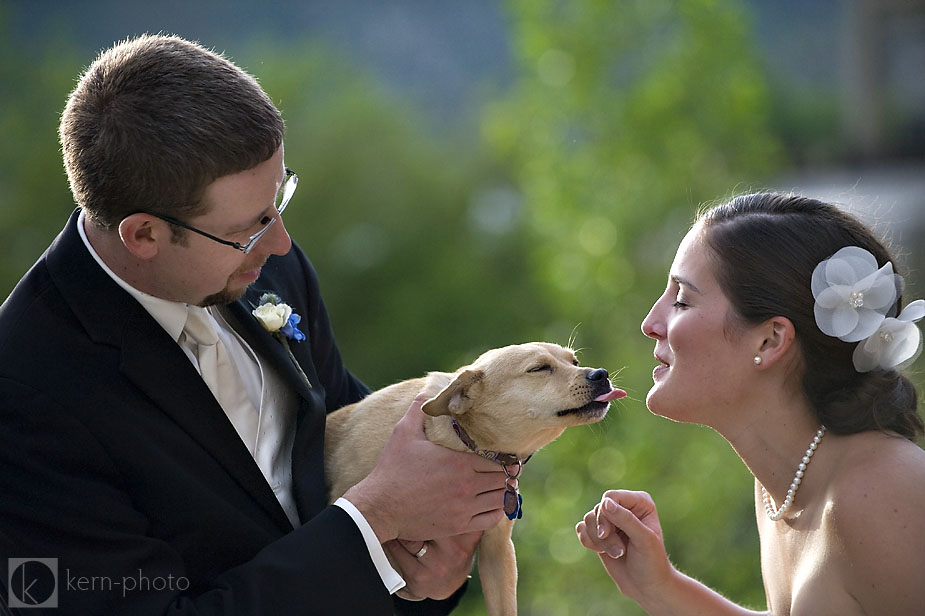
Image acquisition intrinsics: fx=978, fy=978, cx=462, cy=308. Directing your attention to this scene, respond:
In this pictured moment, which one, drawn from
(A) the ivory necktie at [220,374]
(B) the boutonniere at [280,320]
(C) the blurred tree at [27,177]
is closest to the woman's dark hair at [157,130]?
(A) the ivory necktie at [220,374]

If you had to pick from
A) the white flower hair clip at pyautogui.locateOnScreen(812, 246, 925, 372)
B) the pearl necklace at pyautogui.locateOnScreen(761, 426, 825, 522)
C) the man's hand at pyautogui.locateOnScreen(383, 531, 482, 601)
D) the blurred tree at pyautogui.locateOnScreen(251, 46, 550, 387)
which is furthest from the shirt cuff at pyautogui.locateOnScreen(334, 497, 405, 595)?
the blurred tree at pyautogui.locateOnScreen(251, 46, 550, 387)

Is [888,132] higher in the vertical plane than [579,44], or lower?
lower

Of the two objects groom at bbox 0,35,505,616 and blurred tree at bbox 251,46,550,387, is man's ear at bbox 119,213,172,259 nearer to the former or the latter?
groom at bbox 0,35,505,616

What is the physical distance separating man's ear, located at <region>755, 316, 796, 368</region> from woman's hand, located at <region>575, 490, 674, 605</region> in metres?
0.52

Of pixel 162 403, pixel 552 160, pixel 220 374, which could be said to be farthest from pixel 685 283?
pixel 552 160

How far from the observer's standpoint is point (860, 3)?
37.3 ft

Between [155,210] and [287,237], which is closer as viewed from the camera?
[155,210]

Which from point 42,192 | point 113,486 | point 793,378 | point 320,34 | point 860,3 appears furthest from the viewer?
point 320,34

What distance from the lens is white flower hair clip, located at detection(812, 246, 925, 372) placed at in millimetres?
2504

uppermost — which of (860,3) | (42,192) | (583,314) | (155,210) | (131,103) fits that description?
(131,103)

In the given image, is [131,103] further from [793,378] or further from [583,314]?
[583,314]

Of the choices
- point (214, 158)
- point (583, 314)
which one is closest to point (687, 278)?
point (214, 158)

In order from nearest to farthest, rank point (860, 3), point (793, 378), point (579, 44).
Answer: point (793, 378) < point (579, 44) < point (860, 3)

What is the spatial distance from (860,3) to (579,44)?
5.07m
